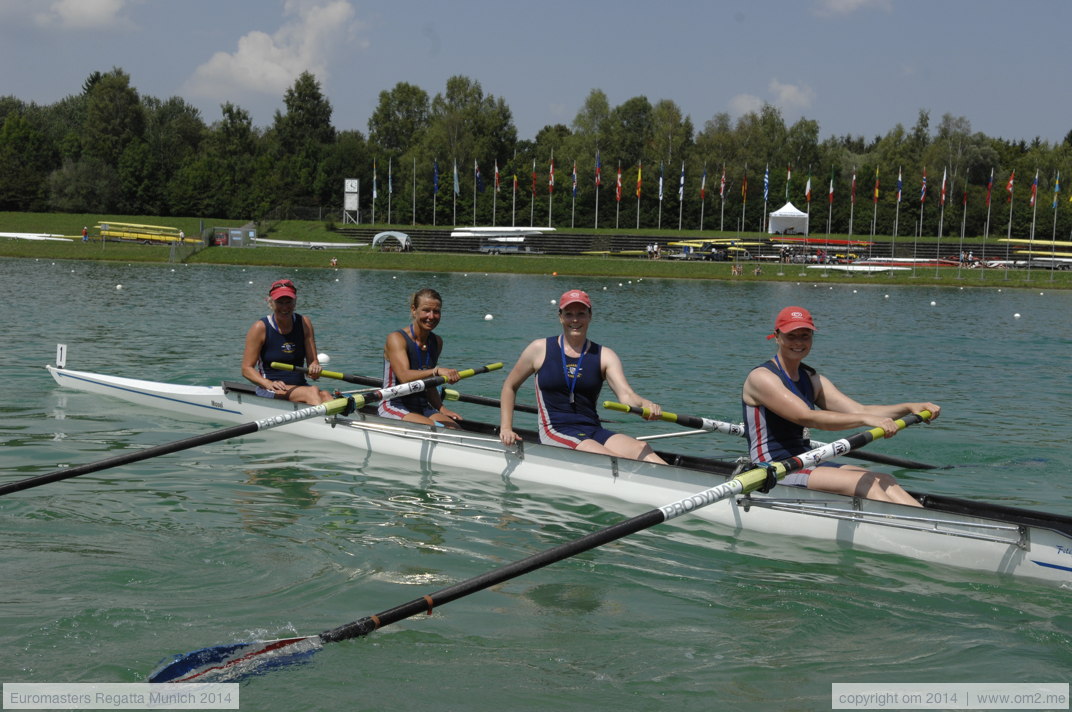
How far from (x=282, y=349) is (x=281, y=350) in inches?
0.6

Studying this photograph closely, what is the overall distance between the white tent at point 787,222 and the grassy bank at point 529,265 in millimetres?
16235

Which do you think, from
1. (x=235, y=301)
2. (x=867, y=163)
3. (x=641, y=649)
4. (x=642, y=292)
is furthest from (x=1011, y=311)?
(x=867, y=163)

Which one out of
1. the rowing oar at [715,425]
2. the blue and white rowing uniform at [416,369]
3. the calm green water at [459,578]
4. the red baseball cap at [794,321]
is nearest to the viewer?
the calm green water at [459,578]

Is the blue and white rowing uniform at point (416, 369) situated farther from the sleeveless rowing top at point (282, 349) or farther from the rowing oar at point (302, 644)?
the rowing oar at point (302, 644)

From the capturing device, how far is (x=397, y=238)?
2613 inches

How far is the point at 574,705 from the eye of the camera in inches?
195

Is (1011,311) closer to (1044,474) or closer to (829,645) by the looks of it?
(1044,474)

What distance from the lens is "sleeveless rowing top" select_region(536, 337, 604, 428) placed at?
7.82 meters

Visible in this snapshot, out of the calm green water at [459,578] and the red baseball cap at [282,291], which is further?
the red baseball cap at [282,291]

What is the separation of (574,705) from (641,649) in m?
0.74

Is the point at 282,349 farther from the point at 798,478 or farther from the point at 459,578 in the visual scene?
the point at 798,478

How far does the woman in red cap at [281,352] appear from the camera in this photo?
10.2 metres

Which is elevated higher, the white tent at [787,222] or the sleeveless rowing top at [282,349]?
the white tent at [787,222]

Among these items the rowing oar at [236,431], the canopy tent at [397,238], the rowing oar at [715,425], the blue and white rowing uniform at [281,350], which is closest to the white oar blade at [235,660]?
the rowing oar at [236,431]
